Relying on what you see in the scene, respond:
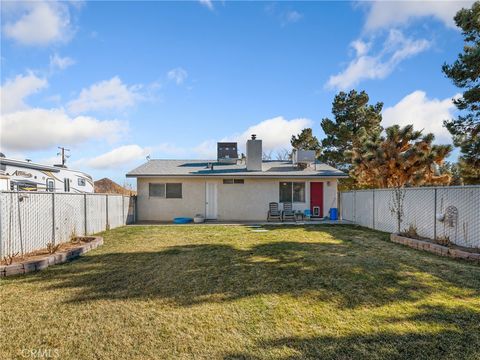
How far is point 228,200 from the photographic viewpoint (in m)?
14.7

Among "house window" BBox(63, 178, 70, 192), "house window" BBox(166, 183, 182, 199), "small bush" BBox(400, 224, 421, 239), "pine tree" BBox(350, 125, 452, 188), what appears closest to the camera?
"small bush" BBox(400, 224, 421, 239)

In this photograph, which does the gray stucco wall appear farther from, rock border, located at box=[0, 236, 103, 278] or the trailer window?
rock border, located at box=[0, 236, 103, 278]

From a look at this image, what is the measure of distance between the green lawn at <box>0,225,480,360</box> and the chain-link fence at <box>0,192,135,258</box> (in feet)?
3.88

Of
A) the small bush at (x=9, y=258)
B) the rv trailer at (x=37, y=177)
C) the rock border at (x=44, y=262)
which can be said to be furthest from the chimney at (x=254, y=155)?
the small bush at (x=9, y=258)

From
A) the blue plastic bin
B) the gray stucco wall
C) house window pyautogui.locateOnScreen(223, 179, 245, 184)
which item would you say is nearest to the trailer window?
the gray stucco wall

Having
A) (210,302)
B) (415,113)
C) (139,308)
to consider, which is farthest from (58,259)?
(415,113)

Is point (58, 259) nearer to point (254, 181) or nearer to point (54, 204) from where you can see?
point (54, 204)

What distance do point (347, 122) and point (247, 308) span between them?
2227cm

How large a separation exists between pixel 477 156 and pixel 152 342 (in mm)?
13556

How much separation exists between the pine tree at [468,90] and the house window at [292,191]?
7140 millimetres

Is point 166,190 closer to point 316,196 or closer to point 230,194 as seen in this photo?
point 230,194

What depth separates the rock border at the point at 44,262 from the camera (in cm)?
490

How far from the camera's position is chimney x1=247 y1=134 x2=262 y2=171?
15.3 meters

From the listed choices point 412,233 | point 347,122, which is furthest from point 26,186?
point 347,122
